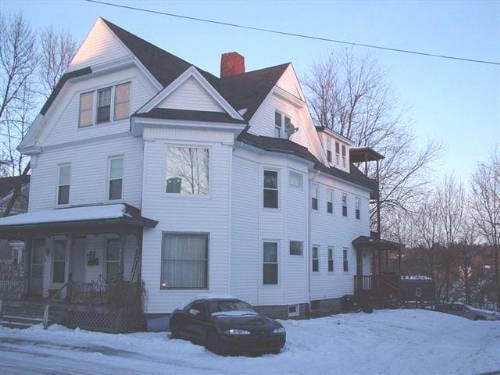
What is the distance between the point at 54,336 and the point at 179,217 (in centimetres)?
555

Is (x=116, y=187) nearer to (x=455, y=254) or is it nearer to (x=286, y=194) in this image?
(x=286, y=194)

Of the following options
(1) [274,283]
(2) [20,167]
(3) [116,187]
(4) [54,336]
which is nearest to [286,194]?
(1) [274,283]

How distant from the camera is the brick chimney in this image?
29.3m

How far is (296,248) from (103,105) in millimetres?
10104

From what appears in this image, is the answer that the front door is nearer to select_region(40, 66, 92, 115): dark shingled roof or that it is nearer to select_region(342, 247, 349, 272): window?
select_region(40, 66, 92, 115): dark shingled roof

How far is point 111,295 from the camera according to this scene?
635 inches

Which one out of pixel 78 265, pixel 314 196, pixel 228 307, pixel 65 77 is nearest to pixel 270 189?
pixel 314 196

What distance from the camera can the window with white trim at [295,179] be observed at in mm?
22094

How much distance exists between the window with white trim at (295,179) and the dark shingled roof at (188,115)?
4.70m

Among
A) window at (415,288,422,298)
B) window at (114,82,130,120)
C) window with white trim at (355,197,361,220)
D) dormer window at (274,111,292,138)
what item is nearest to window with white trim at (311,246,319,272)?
dormer window at (274,111,292,138)

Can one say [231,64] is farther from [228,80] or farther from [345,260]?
[345,260]

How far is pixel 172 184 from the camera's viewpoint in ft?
60.0

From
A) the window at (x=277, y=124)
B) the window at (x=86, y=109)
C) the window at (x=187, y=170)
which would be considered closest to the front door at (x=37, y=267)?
the window at (x=86, y=109)

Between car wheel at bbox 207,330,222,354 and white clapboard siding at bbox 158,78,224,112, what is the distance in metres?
8.92
